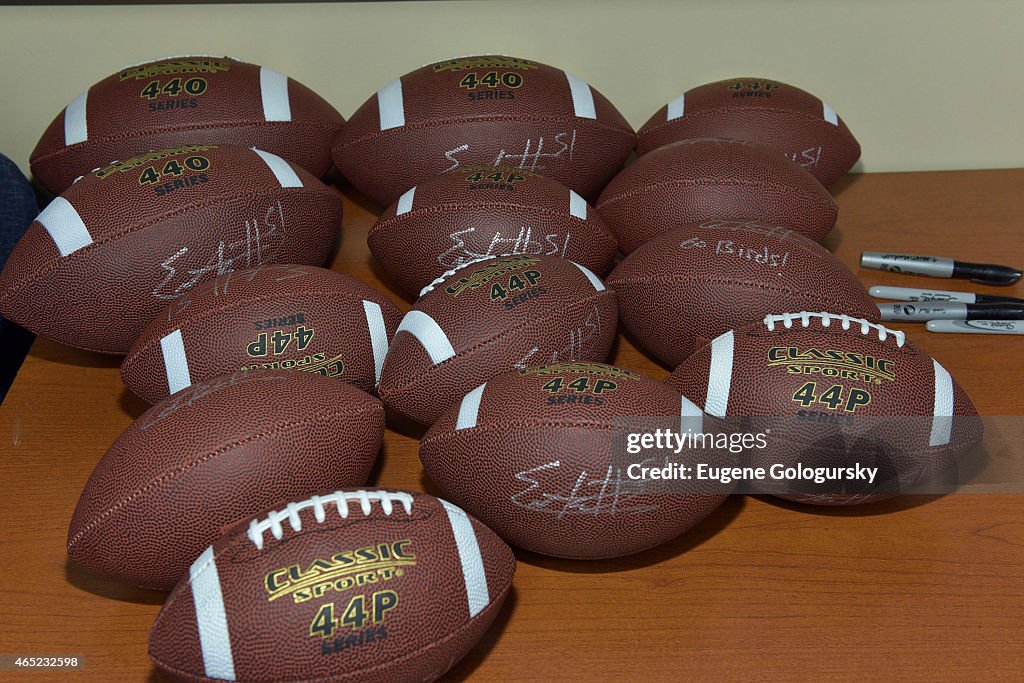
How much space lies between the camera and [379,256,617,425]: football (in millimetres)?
1203

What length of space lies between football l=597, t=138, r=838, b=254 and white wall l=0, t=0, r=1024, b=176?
40cm

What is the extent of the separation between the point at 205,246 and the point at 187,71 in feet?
1.44

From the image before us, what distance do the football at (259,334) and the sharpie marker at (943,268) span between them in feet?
2.80

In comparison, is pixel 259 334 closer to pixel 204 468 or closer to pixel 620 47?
pixel 204 468

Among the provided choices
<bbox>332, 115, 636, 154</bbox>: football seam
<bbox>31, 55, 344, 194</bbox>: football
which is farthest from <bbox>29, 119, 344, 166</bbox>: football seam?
<bbox>332, 115, 636, 154</bbox>: football seam

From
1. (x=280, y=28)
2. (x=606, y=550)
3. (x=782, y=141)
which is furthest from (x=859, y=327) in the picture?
(x=280, y=28)

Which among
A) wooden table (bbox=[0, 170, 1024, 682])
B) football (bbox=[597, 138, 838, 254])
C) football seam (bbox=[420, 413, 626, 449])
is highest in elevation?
football (bbox=[597, 138, 838, 254])

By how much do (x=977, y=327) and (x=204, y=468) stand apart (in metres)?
1.13

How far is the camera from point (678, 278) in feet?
4.30

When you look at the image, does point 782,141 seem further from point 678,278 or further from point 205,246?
point 205,246

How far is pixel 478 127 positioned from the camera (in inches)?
61.9
